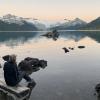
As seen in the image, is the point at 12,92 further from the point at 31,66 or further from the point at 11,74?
the point at 31,66

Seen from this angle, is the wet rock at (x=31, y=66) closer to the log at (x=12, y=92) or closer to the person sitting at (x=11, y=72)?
the person sitting at (x=11, y=72)

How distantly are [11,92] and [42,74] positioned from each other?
15.6m

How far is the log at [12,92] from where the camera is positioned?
72.5 ft

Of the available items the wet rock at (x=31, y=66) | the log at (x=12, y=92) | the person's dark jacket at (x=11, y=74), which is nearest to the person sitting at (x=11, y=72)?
the person's dark jacket at (x=11, y=74)

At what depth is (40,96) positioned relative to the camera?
84.3 feet

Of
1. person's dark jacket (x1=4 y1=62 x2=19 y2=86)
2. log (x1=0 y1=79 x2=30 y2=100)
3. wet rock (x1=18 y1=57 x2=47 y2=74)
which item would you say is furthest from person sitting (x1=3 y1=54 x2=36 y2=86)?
wet rock (x1=18 y1=57 x2=47 y2=74)

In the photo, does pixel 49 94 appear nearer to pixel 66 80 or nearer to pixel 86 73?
pixel 66 80

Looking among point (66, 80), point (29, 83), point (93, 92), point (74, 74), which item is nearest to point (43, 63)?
point (74, 74)

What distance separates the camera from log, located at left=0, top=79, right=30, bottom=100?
2209 centimetres

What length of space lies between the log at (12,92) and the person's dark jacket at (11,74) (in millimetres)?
459

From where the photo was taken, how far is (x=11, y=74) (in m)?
23.7

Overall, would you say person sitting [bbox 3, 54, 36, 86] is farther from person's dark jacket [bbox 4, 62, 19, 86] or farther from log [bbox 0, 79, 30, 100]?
log [bbox 0, 79, 30, 100]

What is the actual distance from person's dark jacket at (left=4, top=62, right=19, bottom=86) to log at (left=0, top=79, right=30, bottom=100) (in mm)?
459

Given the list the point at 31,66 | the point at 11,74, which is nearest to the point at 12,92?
the point at 11,74
